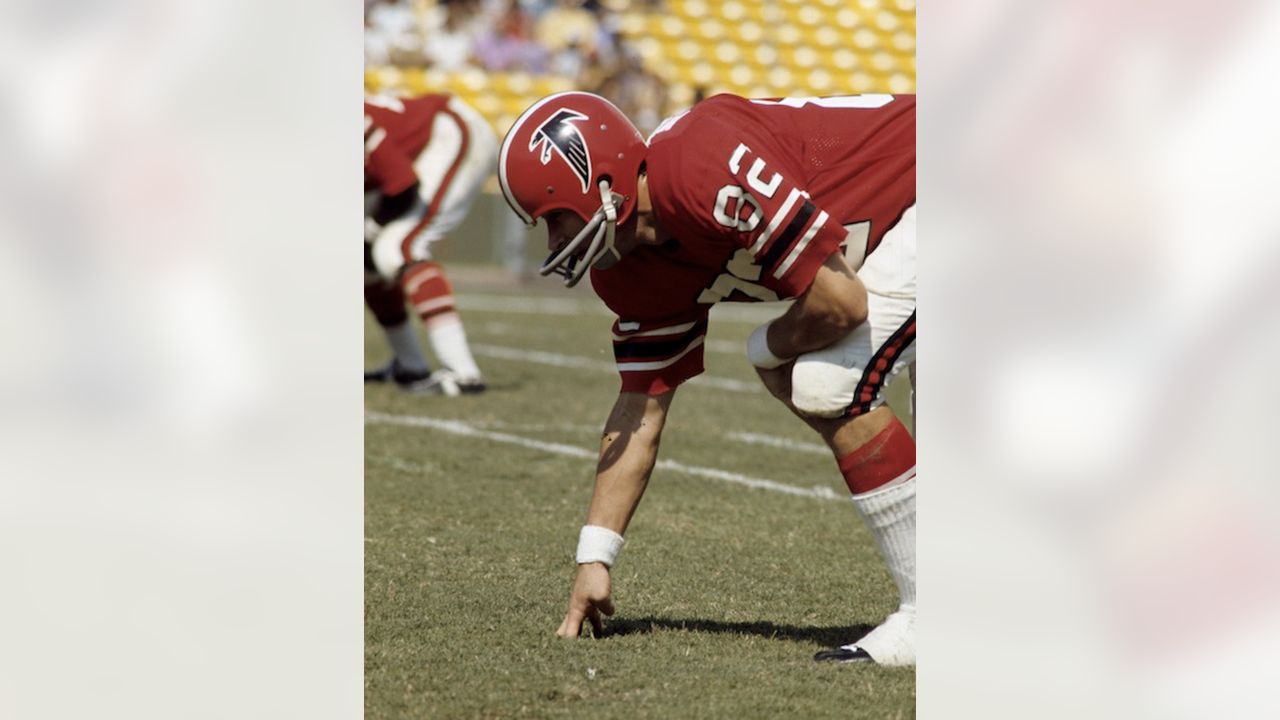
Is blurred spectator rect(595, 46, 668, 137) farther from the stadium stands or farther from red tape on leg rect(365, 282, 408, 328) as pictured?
red tape on leg rect(365, 282, 408, 328)

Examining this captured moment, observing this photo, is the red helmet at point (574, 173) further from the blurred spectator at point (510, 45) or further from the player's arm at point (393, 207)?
the blurred spectator at point (510, 45)

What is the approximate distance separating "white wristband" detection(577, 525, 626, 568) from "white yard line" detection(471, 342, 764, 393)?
4581 millimetres

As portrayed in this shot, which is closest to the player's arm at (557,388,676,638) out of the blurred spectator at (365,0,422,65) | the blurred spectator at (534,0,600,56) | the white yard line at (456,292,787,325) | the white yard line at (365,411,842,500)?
the white yard line at (365,411,842,500)

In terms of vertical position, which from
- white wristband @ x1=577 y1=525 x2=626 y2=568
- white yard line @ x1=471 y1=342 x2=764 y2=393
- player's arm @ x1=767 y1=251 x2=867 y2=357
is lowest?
white yard line @ x1=471 y1=342 x2=764 y2=393

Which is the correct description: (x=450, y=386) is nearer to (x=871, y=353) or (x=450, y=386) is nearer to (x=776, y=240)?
(x=871, y=353)

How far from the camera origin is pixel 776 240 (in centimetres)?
293

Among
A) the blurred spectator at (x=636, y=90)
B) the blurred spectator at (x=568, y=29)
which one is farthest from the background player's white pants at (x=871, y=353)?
the blurred spectator at (x=568, y=29)

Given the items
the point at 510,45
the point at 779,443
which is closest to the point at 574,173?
the point at 779,443

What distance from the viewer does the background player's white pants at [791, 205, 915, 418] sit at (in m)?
3.10

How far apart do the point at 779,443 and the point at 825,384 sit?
343cm

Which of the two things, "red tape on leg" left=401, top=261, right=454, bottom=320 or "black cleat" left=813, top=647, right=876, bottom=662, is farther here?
"red tape on leg" left=401, top=261, right=454, bottom=320

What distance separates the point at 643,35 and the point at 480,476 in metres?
12.2

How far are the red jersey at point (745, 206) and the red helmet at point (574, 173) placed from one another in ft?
0.21
